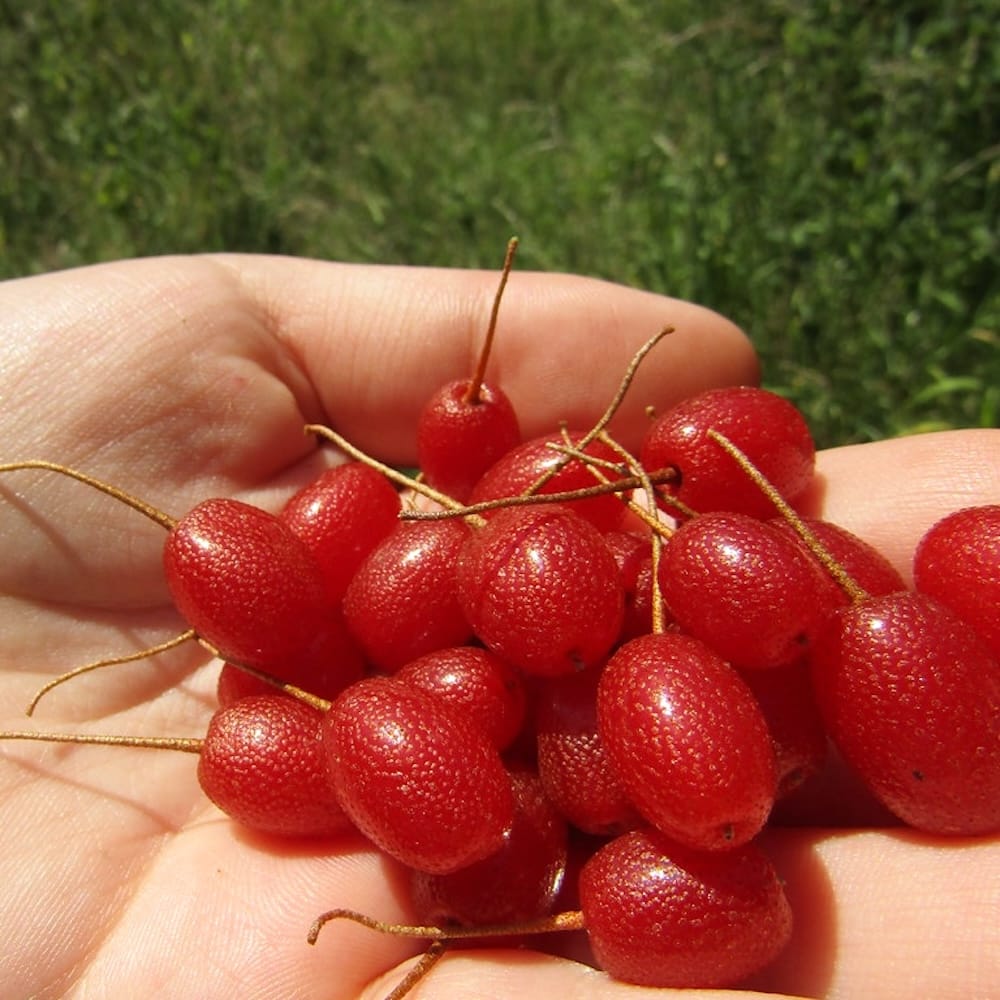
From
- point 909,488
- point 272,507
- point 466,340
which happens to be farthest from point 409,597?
point 909,488

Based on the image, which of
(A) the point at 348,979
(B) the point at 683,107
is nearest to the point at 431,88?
(B) the point at 683,107

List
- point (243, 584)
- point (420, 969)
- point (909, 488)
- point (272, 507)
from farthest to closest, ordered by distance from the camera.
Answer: point (272, 507), point (909, 488), point (243, 584), point (420, 969)

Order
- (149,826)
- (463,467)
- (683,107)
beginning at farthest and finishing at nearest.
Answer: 1. (683,107)
2. (463,467)
3. (149,826)

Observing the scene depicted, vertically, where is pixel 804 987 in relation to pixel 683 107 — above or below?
below

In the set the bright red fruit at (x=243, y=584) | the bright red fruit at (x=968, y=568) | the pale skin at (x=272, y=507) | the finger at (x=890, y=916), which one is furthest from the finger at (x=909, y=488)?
the bright red fruit at (x=243, y=584)

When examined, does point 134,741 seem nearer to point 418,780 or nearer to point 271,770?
point 271,770

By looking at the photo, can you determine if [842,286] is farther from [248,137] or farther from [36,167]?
[36,167]

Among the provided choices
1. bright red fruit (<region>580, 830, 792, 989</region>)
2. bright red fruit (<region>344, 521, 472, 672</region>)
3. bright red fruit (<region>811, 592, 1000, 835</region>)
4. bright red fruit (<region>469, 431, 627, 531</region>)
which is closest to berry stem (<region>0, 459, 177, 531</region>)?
bright red fruit (<region>344, 521, 472, 672</region>)
